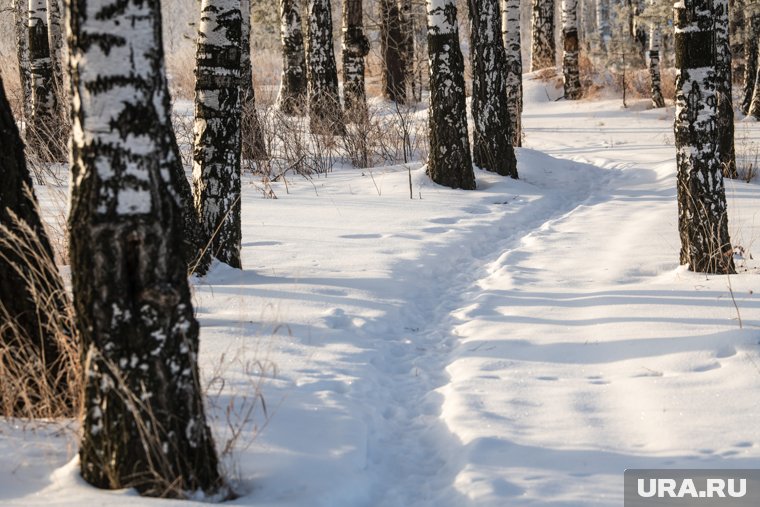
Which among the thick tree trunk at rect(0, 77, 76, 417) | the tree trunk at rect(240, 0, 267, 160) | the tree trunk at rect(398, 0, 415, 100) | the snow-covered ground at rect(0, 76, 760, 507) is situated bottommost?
the snow-covered ground at rect(0, 76, 760, 507)

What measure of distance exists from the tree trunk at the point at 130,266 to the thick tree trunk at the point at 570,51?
58.5ft

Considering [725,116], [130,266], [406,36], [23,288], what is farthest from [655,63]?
[130,266]

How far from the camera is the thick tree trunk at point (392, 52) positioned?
19.0 metres

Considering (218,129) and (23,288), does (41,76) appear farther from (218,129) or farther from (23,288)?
(23,288)

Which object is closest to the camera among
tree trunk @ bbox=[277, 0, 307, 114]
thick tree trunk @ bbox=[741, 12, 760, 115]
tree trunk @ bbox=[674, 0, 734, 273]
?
tree trunk @ bbox=[674, 0, 734, 273]

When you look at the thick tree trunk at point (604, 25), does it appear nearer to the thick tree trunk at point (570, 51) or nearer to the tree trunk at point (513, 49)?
the thick tree trunk at point (570, 51)

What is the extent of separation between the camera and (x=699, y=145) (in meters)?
6.22

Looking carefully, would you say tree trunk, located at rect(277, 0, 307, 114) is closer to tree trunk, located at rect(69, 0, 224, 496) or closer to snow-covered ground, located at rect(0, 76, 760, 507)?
snow-covered ground, located at rect(0, 76, 760, 507)

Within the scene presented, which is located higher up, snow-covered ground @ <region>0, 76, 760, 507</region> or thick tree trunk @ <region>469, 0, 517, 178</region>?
thick tree trunk @ <region>469, 0, 517, 178</region>

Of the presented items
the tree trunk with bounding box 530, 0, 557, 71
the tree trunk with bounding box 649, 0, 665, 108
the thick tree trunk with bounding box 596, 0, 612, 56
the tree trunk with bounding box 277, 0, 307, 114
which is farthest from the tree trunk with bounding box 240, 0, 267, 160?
the thick tree trunk with bounding box 596, 0, 612, 56

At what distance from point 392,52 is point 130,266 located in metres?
17.5

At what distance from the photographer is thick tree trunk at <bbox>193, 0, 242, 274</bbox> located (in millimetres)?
6102

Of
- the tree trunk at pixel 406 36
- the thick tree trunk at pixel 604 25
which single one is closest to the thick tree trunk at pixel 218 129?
the tree trunk at pixel 406 36

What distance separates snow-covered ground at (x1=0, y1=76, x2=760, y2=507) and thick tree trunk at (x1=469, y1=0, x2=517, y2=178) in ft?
8.09
